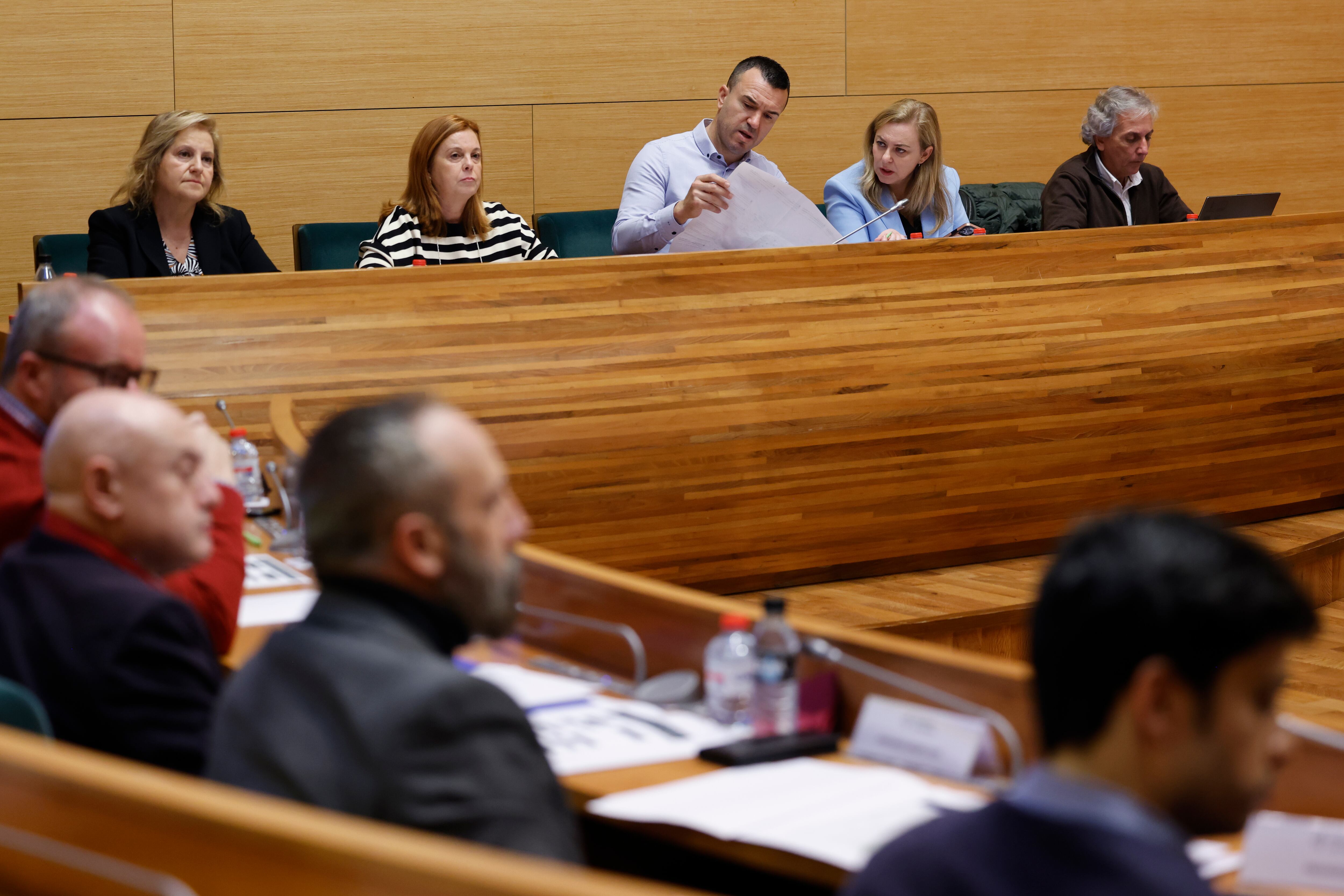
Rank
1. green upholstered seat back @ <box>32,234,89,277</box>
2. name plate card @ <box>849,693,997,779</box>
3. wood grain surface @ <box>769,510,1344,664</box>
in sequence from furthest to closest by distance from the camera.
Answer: green upholstered seat back @ <box>32,234,89,277</box> < wood grain surface @ <box>769,510,1344,664</box> < name plate card @ <box>849,693,997,779</box>

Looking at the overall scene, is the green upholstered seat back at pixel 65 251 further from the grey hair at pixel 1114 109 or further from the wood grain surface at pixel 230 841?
the wood grain surface at pixel 230 841

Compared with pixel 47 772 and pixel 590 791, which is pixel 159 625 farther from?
pixel 47 772

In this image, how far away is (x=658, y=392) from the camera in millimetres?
3355

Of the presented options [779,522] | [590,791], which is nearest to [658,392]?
[779,522]

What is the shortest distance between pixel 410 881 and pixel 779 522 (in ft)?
8.90

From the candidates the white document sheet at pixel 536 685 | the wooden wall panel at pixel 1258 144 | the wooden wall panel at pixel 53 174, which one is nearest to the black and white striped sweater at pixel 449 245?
the wooden wall panel at pixel 53 174

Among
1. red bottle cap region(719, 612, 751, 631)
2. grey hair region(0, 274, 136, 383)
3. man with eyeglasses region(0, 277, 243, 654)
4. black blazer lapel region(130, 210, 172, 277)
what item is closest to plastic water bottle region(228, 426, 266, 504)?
man with eyeglasses region(0, 277, 243, 654)

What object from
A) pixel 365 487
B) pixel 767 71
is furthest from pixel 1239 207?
pixel 365 487

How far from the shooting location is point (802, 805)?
57.8 inches

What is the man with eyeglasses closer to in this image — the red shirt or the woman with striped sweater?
the red shirt

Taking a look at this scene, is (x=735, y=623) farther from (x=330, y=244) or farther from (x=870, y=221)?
(x=330, y=244)

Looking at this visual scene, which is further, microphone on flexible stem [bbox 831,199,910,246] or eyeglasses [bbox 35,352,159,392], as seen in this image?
microphone on flexible stem [bbox 831,199,910,246]

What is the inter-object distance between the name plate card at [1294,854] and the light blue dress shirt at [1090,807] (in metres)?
0.41

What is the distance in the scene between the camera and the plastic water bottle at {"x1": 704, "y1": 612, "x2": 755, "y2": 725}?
5.63 ft
